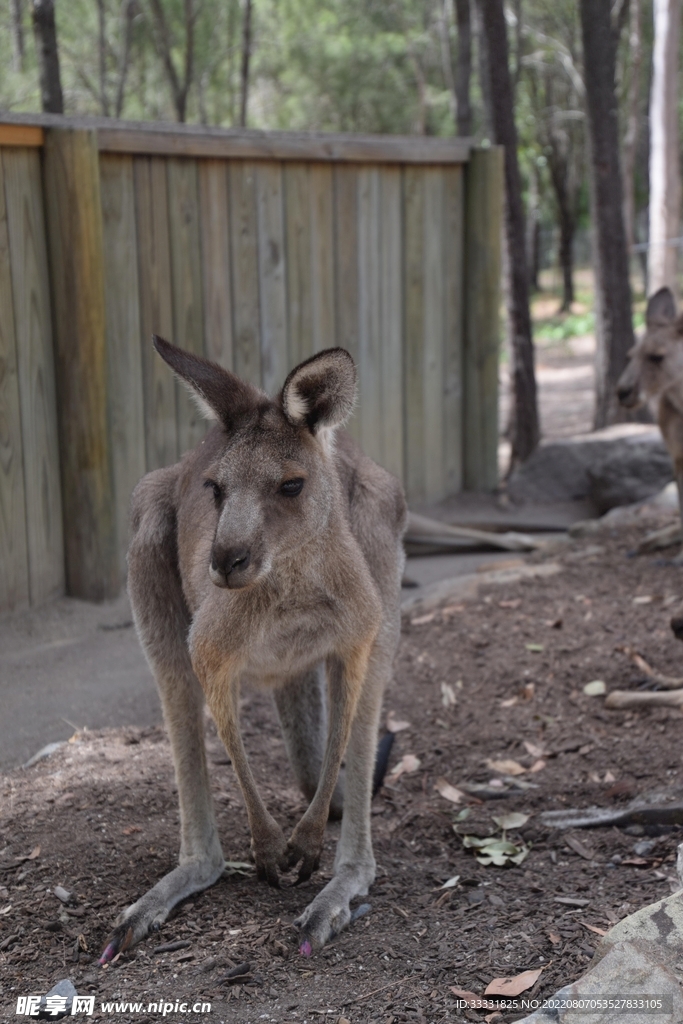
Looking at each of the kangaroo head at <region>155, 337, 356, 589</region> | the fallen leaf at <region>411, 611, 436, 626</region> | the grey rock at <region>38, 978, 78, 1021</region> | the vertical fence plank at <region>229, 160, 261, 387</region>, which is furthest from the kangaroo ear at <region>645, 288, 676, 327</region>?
the grey rock at <region>38, 978, 78, 1021</region>

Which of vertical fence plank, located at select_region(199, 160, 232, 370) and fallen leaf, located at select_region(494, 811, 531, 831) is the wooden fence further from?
fallen leaf, located at select_region(494, 811, 531, 831)

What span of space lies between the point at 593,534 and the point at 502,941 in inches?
167

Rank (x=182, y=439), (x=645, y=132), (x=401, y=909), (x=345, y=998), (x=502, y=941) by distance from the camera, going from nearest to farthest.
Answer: (x=345, y=998), (x=502, y=941), (x=401, y=909), (x=182, y=439), (x=645, y=132)

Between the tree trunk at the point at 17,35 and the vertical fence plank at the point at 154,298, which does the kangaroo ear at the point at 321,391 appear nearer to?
the vertical fence plank at the point at 154,298

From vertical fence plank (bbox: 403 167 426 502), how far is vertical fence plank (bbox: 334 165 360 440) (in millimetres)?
445

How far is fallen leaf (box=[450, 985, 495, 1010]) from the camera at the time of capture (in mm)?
2416

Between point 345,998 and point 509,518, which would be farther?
point 509,518

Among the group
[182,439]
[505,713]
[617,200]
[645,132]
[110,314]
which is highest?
[645,132]

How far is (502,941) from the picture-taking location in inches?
107

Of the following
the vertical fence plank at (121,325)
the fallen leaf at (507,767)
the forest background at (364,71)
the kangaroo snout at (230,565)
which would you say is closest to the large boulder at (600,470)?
the vertical fence plank at (121,325)

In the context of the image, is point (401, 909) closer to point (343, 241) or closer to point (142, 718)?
point (142, 718)

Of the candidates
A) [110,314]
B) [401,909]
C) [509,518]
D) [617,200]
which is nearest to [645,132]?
[617,200]

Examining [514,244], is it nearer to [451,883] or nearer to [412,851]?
[412,851]

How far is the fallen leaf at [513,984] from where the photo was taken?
2459mm
